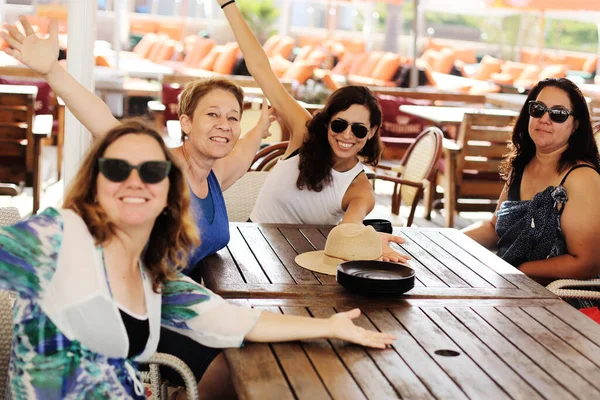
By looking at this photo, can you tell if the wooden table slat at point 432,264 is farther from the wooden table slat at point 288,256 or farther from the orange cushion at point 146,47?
the orange cushion at point 146,47

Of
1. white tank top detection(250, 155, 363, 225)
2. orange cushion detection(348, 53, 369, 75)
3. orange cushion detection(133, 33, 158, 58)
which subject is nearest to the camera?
white tank top detection(250, 155, 363, 225)

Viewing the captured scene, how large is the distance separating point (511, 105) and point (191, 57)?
9408 millimetres

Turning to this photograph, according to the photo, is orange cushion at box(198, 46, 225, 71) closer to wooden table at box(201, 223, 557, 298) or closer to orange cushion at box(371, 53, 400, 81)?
orange cushion at box(371, 53, 400, 81)

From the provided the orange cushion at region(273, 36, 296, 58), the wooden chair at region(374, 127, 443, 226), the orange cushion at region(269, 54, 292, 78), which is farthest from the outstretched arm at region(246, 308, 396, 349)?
the orange cushion at region(273, 36, 296, 58)

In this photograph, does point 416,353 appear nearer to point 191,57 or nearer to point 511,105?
point 511,105

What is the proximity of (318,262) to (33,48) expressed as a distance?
3.35ft

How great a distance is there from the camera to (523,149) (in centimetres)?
334

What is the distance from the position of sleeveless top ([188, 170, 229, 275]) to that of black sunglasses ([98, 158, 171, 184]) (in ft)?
2.66

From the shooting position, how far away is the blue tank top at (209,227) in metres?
2.63

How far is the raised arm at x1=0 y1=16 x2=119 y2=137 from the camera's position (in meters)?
2.28

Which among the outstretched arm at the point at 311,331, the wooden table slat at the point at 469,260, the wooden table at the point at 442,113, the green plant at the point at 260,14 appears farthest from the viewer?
A: the green plant at the point at 260,14

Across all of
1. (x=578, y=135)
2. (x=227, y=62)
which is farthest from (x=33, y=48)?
(x=227, y=62)

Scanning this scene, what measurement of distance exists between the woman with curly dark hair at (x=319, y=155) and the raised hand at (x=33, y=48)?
1.04m

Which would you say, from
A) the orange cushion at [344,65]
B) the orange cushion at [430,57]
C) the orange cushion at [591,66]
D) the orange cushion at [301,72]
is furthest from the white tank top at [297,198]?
the orange cushion at [591,66]
